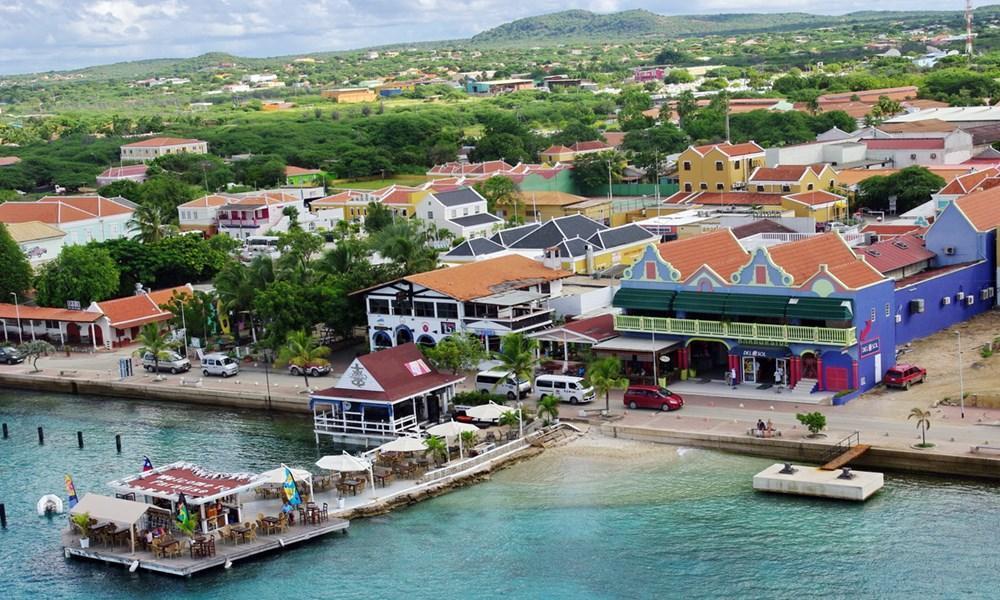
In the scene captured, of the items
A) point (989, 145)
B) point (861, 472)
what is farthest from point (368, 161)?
point (861, 472)

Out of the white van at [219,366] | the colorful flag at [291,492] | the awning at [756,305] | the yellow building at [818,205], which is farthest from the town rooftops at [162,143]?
the colorful flag at [291,492]

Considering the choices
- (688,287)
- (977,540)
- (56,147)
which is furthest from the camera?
(56,147)

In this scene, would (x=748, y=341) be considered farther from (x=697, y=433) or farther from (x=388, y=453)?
(x=388, y=453)

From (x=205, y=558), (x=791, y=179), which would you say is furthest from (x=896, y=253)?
(x=205, y=558)

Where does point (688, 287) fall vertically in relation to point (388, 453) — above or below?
above

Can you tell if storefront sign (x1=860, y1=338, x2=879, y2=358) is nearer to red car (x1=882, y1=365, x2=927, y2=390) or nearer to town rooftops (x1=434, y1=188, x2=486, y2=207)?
red car (x1=882, y1=365, x2=927, y2=390)
